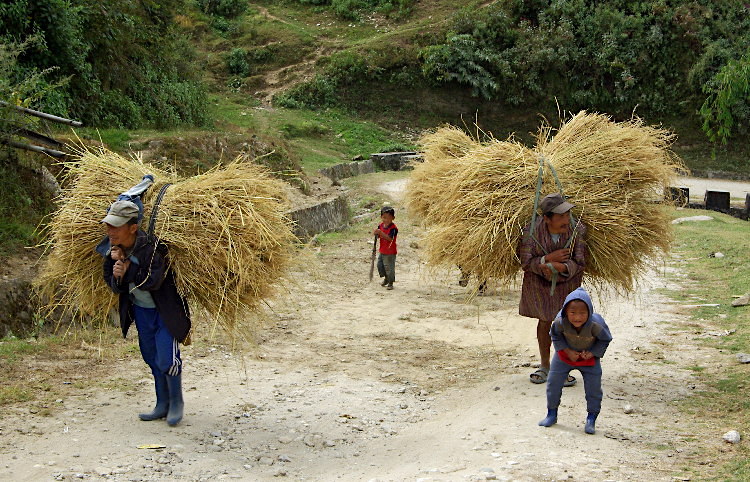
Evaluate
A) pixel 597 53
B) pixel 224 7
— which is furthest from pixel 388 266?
pixel 224 7

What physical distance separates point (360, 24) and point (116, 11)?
69.2 ft

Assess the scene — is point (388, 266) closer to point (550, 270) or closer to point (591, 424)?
point (550, 270)

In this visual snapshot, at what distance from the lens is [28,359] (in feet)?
20.6

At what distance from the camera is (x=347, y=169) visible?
69.1 ft

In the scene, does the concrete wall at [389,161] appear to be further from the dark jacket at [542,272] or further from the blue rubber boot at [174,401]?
the blue rubber boot at [174,401]

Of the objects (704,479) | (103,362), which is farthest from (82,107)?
(704,479)

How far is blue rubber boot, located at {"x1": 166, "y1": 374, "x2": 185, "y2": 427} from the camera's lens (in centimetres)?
514

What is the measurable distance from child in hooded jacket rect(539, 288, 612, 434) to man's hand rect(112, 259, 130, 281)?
102 inches

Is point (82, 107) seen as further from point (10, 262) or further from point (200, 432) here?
point (200, 432)

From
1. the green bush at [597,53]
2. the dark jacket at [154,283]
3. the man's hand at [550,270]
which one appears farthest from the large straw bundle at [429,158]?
the green bush at [597,53]

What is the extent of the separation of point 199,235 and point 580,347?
7.94ft

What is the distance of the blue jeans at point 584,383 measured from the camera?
5.10m

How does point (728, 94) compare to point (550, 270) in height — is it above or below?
above

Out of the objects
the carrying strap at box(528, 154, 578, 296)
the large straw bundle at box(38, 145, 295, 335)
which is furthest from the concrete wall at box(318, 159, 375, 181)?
the large straw bundle at box(38, 145, 295, 335)
